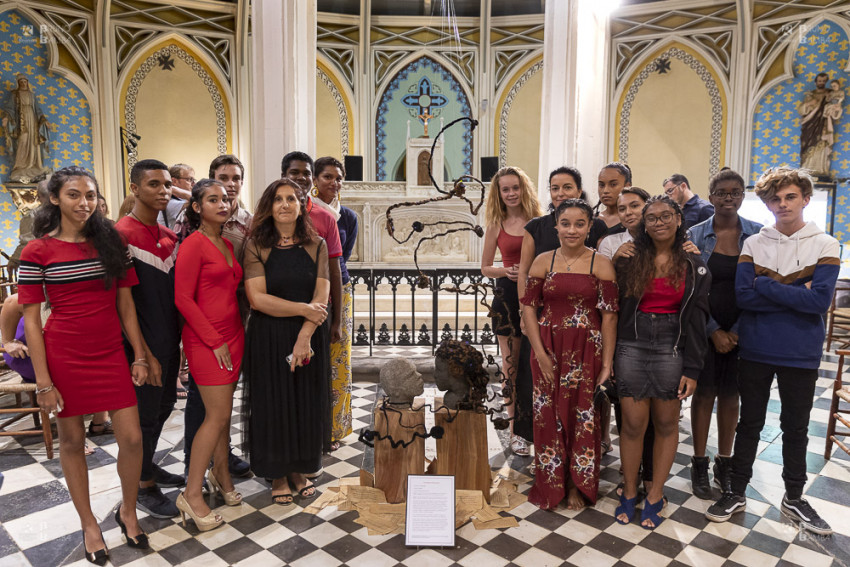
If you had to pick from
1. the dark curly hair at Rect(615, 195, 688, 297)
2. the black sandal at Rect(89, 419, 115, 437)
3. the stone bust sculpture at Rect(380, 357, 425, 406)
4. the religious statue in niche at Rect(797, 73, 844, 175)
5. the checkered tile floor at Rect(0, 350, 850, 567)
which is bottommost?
the checkered tile floor at Rect(0, 350, 850, 567)

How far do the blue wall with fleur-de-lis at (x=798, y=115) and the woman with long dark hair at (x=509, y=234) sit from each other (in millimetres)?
7283

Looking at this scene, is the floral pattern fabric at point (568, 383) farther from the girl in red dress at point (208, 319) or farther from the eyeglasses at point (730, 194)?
the girl in red dress at point (208, 319)

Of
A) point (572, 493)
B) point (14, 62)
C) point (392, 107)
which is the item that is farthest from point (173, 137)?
point (572, 493)

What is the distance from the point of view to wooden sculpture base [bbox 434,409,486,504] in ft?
9.16

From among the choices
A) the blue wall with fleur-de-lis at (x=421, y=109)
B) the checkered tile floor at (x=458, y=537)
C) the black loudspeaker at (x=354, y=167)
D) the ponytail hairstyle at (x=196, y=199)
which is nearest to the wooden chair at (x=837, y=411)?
the checkered tile floor at (x=458, y=537)

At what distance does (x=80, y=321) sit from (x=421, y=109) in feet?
32.2

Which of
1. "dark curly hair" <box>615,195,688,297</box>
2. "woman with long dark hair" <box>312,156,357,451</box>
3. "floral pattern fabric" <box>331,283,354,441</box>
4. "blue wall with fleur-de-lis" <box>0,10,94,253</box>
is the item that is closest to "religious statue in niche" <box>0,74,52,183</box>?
"blue wall with fleur-de-lis" <box>0,10,94,253</box>

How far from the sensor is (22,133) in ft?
26.8

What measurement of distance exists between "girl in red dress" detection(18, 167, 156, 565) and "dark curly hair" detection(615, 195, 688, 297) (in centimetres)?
224

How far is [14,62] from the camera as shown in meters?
8.22

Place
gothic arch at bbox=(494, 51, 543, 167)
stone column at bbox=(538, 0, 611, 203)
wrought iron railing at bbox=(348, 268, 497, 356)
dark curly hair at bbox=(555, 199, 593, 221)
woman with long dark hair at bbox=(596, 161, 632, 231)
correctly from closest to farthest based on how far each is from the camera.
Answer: dark curly hair at bbox=(555, 199, 593, 221)
woman with long dark hair at bbox=(596, 161, 632, 231)
stone column at bbox=(538, 0, 611, 203)
wrought iron railing at bbox=(348, 268, 497, 356)
gothic arch at bbox=(494, 51, 543, 167)

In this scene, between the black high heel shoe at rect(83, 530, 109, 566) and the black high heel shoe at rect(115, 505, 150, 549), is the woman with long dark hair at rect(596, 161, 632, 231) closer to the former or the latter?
the black high heel shoe at rect(115, 505, 150, 549)

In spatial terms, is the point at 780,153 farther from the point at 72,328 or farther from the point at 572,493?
the point at 72,328

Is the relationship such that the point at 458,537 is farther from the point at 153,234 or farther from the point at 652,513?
the point at 153,234
